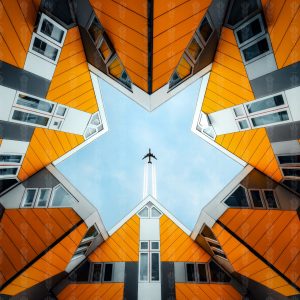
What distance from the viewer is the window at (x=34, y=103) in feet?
31.4

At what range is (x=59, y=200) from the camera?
1207 cm

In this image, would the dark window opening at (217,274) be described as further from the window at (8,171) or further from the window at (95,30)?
the window at (95,30)

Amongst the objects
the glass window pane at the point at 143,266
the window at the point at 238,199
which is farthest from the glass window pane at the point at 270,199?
the glass window pane at the point at 143,266

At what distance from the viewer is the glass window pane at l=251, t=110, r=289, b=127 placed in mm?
9430

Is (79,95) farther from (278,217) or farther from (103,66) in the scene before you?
(278,217)

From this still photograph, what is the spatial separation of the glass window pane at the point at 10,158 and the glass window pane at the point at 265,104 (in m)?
11.9

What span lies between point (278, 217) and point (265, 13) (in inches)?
323

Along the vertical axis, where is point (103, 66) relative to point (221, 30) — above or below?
below

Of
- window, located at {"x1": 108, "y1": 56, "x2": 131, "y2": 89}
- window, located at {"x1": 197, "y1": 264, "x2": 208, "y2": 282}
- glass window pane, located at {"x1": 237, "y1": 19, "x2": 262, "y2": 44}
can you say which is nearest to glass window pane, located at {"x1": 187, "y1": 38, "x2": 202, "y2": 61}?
glass window pane, located at {"x1": 237, "y1": 19, "x2": 262, "y2": 44}

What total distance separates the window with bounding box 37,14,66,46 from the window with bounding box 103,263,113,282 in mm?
12461

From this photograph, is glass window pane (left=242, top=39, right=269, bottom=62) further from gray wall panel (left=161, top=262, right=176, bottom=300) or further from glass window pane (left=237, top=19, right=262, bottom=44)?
gray wall panel (left=161, top=262, right=176, bottom=300)

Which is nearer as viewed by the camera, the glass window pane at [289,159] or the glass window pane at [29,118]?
the glass window pane at [29,118]

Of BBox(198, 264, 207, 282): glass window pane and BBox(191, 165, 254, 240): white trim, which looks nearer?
BBox(191, 165, 254, 240): white trim

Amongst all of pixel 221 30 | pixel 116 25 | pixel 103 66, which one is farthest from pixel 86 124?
A: pixel 221 30
